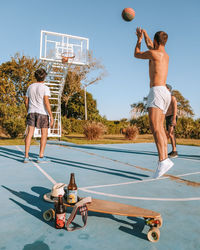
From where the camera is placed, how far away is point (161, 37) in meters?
3.54

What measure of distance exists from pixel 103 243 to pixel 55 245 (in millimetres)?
359

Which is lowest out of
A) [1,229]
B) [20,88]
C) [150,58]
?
[1,229]

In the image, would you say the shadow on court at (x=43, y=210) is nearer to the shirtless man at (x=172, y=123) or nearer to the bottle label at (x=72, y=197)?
the bottle label at (x=72, y=197)

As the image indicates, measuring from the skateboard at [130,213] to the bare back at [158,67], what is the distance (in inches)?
84.9

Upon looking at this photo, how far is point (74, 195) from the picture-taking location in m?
2.19

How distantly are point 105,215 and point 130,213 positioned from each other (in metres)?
0.41

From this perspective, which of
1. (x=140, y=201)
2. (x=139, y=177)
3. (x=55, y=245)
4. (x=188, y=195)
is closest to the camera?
(x=55, y=245)

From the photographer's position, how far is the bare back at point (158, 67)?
3.50m

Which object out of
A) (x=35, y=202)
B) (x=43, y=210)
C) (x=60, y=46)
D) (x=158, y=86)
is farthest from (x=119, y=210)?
(x=60, y=46)

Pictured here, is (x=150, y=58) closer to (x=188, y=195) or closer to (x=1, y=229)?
(x=188, y=195)

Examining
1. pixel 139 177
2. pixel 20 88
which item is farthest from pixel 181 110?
pixel 139 177

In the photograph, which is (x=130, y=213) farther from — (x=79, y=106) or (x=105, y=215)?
(x=79, y=106)

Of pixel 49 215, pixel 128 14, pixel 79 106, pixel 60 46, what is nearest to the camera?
pixel 49 215

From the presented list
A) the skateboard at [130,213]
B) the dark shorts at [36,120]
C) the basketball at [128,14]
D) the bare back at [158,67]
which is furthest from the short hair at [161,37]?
the dark shorts at [36,120]
